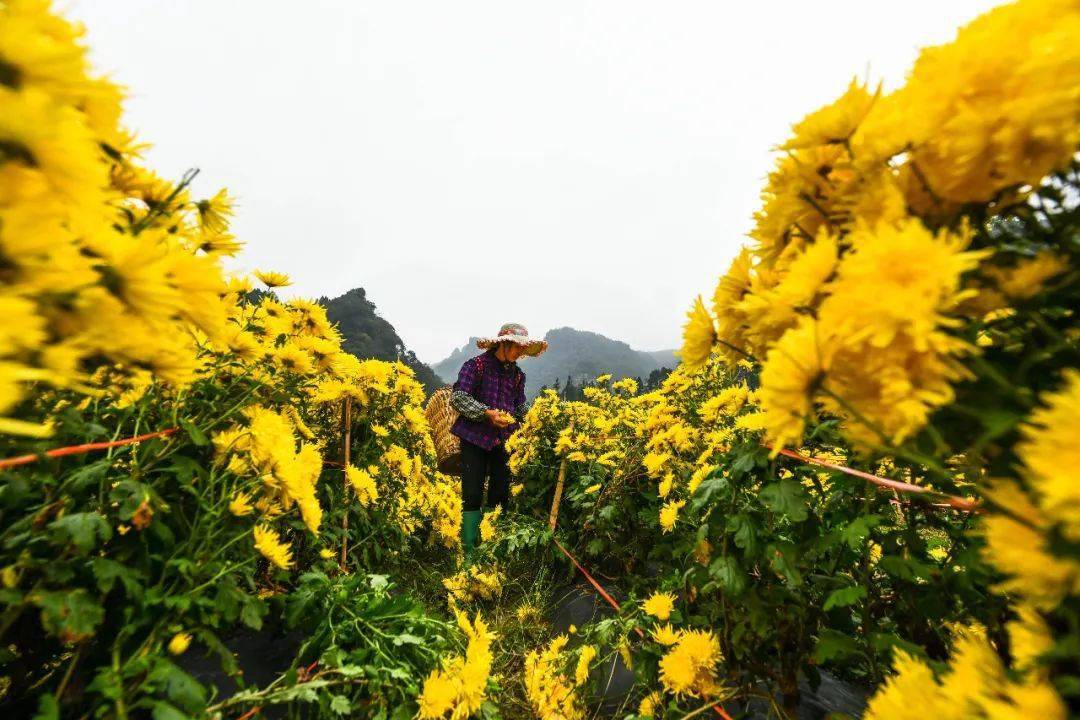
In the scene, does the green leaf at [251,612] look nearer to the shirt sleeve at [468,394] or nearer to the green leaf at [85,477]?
the green leaf at [85,477]

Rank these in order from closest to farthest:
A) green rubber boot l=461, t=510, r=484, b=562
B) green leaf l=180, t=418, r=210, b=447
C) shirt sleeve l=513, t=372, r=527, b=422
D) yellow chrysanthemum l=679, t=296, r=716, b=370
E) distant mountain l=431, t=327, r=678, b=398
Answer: yellow chrysanthemum l=679, t=296, r=716, b=370, green leaf l=180, t=418, r=210, b=447, green rubber boot l=461, t=510, r=484, b=562, shirt sleeve l=513, t=372, r=527, b=422, distant mountain l=431, t=327, r=678, b=398

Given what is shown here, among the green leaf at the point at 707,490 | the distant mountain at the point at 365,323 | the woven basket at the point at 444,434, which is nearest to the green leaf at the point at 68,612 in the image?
the green leaf at the point at 707,490

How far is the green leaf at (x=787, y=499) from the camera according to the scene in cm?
121

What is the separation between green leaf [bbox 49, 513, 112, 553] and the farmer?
320 cm

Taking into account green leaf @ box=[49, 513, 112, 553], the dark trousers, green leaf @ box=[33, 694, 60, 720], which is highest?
green leaf @ box=[49, 513, 112, 553]

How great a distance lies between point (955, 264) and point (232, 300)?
2053mm

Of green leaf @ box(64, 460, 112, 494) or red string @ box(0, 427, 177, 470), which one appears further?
green leaf @ box(64, 460, 112, 494)

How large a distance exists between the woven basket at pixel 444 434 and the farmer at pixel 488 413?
779 millimetres

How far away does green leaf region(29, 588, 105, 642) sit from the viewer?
0.99 metres

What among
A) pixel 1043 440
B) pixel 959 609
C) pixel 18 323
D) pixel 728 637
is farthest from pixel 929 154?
pixel 728 637

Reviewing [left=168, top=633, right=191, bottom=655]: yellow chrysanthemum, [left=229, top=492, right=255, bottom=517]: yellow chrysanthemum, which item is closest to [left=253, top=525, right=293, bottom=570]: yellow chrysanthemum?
[left=229, top=492, right=255, bottom=517]: yellow chrysanthemum

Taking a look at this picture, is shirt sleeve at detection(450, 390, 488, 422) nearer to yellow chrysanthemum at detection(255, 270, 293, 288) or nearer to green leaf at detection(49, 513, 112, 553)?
yellow chrysanthemum at detection(255, 270, 293, 288)

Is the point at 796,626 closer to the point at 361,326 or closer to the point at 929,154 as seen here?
the point at 929,154

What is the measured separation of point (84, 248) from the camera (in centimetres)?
51
